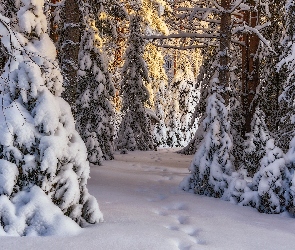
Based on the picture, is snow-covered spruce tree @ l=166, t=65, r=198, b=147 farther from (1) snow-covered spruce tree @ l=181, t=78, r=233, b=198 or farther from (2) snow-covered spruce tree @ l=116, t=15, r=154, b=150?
(1) snow-covered spruce tree @ l=181, t=78, r=233, b=198

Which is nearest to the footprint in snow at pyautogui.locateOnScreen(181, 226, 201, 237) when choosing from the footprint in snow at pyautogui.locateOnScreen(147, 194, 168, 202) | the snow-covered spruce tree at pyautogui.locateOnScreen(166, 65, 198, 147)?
the footprint in snow at pyautogui.locateOnScreen(147, 194, 168, 202)

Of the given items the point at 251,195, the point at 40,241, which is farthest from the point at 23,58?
the point at 251,195

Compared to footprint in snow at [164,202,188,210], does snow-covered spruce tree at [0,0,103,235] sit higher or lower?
higher

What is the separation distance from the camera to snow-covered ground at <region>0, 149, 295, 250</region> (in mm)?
4223

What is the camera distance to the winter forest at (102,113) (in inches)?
178

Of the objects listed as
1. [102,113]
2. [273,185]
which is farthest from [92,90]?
[273,185]

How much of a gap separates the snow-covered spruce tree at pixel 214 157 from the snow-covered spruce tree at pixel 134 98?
30.8 feet

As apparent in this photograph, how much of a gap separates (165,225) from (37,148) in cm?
197

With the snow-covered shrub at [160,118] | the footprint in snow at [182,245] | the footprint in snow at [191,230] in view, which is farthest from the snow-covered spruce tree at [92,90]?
the footprint in snow at [182,245]

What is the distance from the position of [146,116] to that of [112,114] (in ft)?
16.1

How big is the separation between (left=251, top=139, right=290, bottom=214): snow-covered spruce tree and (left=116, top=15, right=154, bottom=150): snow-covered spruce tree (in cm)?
1095

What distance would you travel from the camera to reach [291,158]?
6.77 meters

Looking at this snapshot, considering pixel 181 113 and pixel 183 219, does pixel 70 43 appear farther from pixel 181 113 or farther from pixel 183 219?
pixel 181 113

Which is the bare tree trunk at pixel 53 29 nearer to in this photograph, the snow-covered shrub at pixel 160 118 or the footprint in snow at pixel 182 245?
the footprint in snow at pixel 182 245
